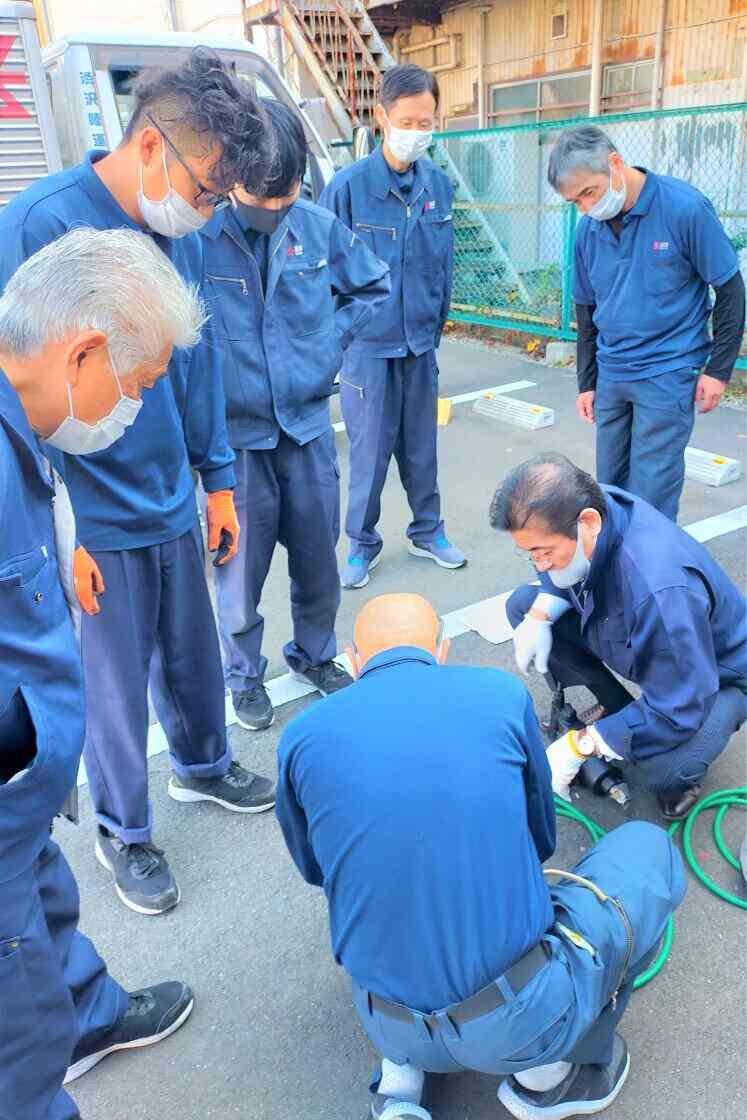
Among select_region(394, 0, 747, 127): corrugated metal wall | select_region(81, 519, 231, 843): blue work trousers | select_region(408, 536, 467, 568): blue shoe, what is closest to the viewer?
select_region(81, 519, 231, 843): blue work trousers

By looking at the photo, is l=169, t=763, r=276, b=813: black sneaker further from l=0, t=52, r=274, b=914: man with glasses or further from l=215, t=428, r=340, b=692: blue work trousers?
l=215, t=428, r=340, b=692: blue work trousers

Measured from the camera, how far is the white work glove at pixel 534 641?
103 inches

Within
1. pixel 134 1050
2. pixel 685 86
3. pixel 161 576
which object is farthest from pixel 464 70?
pixel 134 1050

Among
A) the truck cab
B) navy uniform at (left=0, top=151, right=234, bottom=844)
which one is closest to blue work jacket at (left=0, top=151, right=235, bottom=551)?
navy uniform at (left=0, top=151, right=234, bottom=844)

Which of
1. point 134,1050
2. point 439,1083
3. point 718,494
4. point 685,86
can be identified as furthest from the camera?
point 685,86

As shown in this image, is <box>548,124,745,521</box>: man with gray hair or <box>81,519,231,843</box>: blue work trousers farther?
<box>548,124,745,521</box>: man with gray hair

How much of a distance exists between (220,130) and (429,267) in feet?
7.19

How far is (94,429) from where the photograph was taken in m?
1.53

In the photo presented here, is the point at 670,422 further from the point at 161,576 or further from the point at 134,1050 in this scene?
the point at 134,1050

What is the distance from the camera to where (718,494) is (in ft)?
15.3

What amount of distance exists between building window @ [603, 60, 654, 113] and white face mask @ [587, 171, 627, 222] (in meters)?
6.26

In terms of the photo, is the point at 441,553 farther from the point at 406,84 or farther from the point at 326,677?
the point at 406,84

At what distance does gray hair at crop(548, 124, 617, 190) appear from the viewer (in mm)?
3123

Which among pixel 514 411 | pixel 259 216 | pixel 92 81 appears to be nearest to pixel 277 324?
pixel 259 216
